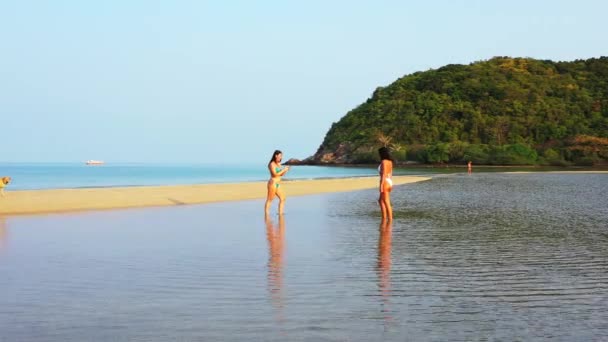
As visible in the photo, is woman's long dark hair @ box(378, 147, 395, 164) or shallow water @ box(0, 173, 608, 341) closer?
shallow water @ box(0, 173, 608, 341)

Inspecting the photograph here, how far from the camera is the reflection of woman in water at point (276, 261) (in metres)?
7.01

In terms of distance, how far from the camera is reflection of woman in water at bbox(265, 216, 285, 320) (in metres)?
7.01

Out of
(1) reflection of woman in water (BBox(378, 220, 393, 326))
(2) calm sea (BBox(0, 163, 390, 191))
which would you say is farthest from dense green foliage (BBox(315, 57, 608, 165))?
(1) reflection of woman in water (BBox(378, 220, 393, 326))

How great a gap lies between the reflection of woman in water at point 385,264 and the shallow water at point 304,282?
31 mm

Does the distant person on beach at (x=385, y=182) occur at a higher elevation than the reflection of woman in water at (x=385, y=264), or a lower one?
higher

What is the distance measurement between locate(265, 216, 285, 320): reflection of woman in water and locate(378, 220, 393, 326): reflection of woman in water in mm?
1128

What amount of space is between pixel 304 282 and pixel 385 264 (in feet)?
6.28

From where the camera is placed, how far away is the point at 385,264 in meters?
9.48

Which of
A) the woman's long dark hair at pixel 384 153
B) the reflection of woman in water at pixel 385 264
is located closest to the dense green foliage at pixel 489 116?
the woman's long dark hair at pixel 384 153

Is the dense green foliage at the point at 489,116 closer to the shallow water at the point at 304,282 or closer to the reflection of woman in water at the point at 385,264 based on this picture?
the reflection of woman in water at the point at 385,264

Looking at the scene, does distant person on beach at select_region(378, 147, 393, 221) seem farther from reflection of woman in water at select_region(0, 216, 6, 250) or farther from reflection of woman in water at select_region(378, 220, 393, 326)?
reflection of woman in water at select_region(0, 216, 6, 250)

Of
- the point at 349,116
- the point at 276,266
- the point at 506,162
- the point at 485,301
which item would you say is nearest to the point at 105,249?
the point at 276,266

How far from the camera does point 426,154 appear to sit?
140 metres

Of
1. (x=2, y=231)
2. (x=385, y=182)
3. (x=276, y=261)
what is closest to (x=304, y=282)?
(x=276, y=261)
